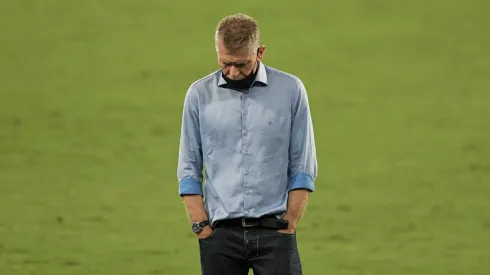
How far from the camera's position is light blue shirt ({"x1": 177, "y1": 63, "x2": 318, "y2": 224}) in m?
3.46

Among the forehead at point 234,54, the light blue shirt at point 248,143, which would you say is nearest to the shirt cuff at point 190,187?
the light blue shirt at point 248,143

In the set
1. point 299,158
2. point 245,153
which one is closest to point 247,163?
point 245,153

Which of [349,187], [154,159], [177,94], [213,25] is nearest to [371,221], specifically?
[349,187]

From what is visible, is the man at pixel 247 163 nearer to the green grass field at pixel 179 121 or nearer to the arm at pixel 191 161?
the arm at pixel 191 161

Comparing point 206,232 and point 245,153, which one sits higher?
point 245,153

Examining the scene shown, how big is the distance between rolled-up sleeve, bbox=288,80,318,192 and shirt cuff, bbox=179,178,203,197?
288 millimetres

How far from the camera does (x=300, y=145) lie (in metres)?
3.52

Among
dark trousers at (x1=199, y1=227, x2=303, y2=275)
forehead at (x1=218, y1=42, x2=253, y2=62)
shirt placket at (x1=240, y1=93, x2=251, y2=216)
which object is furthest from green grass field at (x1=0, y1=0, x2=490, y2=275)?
forehead at (x1=218, y1=42, x2=253, y2=62)

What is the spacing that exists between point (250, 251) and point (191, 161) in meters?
0.34

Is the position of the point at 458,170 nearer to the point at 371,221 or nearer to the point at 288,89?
the point at 371,221

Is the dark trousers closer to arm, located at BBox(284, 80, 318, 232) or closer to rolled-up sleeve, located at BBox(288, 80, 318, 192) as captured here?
arm, located at BBox(284, 80, 318, 232)

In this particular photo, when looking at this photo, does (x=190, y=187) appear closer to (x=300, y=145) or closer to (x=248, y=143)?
(x=248, y=143)

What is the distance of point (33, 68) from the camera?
382 inches

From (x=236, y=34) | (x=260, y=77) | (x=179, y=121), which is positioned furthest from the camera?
(x=179, y=121)
